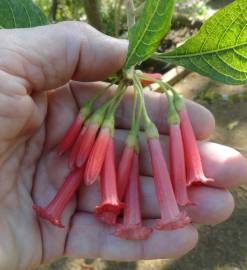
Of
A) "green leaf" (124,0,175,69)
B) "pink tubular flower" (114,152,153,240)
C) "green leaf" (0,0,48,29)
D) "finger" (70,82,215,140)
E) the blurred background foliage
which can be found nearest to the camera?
"green leaf" (124,0,175,69)

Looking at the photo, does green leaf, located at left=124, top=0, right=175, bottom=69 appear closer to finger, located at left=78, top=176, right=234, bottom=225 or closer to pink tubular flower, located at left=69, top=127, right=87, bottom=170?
pink tubular flower, located at left=69, top=127, right=87, bottom=170

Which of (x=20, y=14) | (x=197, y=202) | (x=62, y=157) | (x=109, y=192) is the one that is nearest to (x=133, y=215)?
(x=109, y=192)

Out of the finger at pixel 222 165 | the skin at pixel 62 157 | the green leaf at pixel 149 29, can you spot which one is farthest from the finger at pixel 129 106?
the green leaf at pixel 149 29

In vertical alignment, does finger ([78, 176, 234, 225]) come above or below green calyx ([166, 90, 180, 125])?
below

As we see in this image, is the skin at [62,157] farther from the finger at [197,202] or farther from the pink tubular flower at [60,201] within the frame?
the pink tubular flower at [60,201]

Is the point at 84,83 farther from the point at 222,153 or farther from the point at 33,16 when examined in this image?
the point at 222,153

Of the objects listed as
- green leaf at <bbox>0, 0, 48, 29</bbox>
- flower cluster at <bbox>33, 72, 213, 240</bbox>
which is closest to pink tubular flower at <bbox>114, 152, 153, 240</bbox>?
flower cluster at <bbox>33, 72, 213, 240</bbox>
